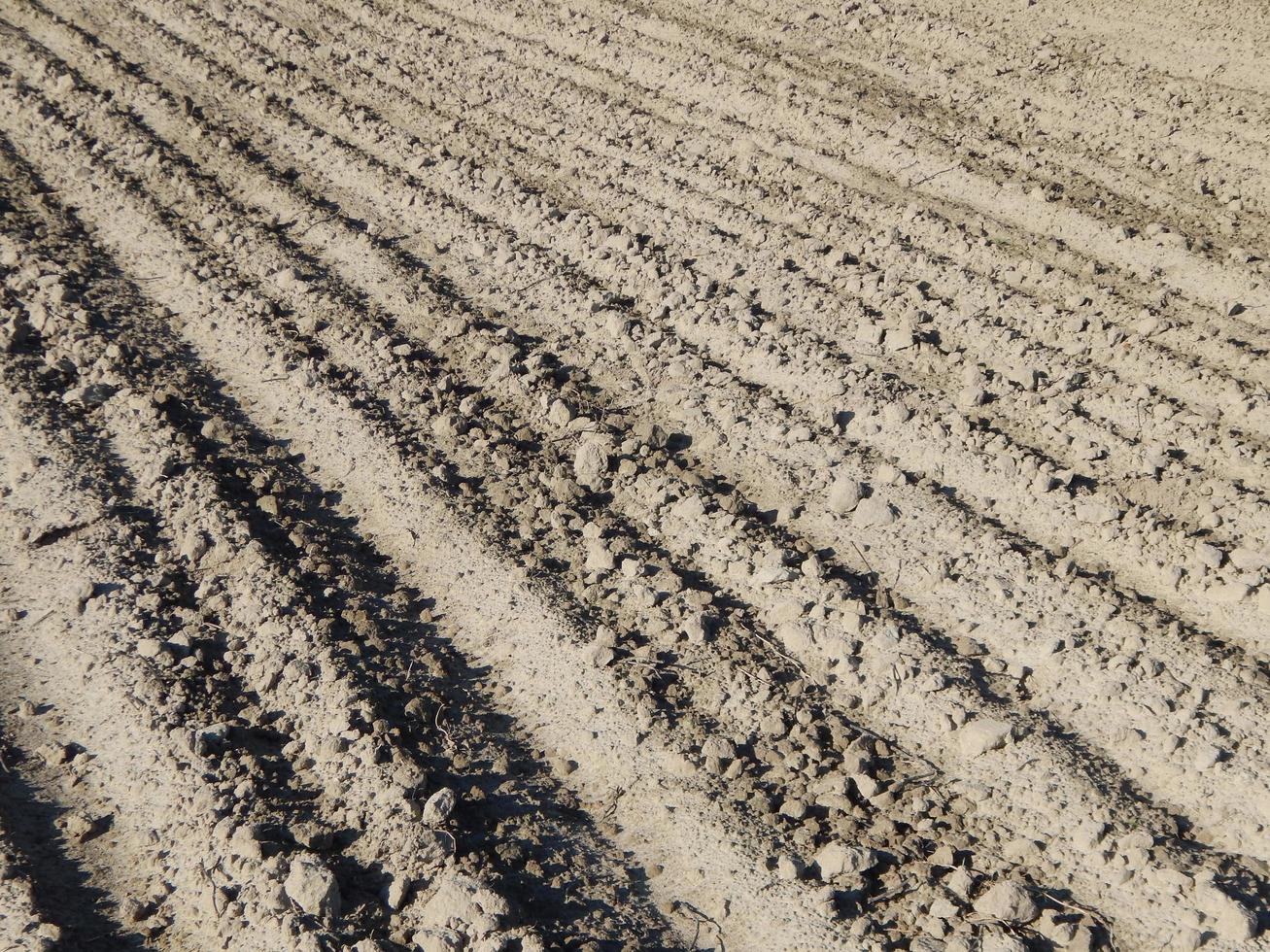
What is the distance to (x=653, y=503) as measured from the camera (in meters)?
3.87

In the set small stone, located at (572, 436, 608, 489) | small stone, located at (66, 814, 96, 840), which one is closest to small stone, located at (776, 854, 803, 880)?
small stone, located at (572, 436, 608, 489)

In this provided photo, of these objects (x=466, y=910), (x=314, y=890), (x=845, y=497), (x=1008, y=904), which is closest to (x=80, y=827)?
(x=314, y=890)

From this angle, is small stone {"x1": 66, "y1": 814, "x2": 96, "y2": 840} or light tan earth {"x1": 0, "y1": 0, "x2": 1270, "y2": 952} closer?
light tan earth {"x1": 0, "y1": 0, "x2": 1270, "y2": 952}

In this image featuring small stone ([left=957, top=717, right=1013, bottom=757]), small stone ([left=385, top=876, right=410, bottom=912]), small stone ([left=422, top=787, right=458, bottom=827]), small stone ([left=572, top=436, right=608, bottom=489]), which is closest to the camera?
Result: small stone ([left=385, top=876, right=410, bottom=912])

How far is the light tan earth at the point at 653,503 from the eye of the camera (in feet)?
9.22

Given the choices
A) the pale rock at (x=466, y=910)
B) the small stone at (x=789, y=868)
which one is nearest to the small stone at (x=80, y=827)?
the pale rock at (x=466, y=910)

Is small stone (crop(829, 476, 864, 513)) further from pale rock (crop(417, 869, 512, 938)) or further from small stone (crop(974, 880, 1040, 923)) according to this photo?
pale rock (crop(417, 869, 512, 938))

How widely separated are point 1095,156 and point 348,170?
3.88 metres

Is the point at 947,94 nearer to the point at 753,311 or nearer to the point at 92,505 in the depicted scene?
the point at 753,311

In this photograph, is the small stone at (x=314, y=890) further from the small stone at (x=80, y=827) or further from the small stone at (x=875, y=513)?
the small stone at (x=875, y=513)

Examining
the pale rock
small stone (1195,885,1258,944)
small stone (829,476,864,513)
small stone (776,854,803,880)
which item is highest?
small stone (829,476,864,513)

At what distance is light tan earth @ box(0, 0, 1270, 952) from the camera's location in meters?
2.81

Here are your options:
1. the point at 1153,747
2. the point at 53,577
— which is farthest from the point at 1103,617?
the point at 53,577

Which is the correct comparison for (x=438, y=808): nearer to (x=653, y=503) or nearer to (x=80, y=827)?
(x=80, y=827)
